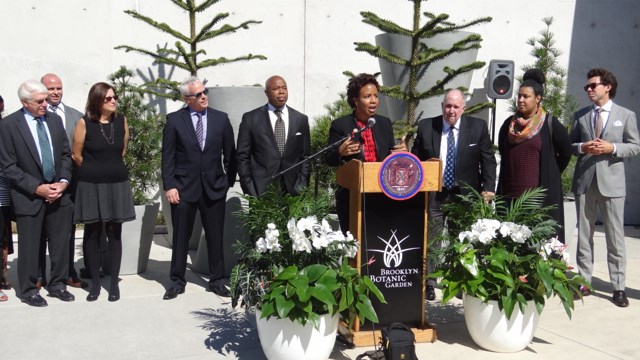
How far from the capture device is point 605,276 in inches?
280

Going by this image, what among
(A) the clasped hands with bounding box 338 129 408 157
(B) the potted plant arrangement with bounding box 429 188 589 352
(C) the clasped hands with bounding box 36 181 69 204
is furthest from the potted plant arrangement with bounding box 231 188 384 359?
(C) the clasped hands with bounding box 36 181 69 204

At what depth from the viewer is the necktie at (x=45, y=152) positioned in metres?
5.79

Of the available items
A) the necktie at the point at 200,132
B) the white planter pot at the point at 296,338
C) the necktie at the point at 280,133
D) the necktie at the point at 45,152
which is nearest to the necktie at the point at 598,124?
the necktie at the point at 280,133

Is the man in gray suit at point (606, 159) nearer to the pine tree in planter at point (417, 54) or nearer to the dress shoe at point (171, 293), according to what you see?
the pine tree in planter at point (417, 54)

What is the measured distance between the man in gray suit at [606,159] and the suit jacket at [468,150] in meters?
0.96

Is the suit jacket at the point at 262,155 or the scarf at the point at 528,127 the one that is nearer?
the scarf at the point at 528,127

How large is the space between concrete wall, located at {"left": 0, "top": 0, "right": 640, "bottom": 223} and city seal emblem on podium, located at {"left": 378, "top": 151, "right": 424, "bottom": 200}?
12.0ft

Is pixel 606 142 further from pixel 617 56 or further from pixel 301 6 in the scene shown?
pixel 617 56

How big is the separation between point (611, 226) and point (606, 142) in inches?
31.0

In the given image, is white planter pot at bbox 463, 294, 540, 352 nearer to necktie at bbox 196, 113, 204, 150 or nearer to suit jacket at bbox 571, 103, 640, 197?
suit jacket at bbox 571, 103, 640, 197

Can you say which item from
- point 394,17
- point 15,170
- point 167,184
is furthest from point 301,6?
point 15,170

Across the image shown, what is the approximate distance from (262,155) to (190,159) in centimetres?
64

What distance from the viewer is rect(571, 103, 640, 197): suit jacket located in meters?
6.01

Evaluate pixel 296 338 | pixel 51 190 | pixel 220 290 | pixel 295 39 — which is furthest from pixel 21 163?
pixel 295 39
